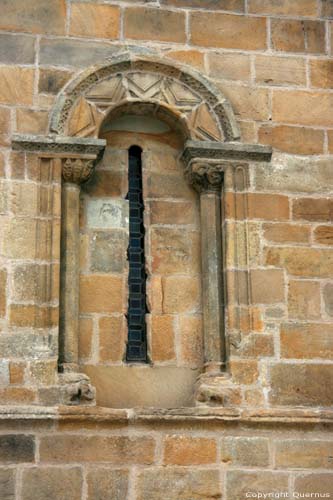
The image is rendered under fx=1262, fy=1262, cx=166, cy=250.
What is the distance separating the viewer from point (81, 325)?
901 cm

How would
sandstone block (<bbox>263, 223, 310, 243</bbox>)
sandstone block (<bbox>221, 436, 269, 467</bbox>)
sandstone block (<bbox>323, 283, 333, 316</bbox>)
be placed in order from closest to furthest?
sandstone block (<bbox>221, 436, 269, 467</bbox>), sandstone block (<bbox>323, 283, 333, 316</bbox>), sandstone block (<bbox>263, 223, 310, 243</bbox>)

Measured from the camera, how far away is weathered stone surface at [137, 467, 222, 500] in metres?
8.45

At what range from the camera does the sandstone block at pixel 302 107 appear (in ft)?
31.6

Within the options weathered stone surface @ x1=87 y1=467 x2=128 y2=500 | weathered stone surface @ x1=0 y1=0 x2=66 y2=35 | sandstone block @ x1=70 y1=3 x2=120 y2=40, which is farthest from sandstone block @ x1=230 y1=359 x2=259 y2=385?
weathered stone surface @ x1=0 y1=0 x2=66 y2=35

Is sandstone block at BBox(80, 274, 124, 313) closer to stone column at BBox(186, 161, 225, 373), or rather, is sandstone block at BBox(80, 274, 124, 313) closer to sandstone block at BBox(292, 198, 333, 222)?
stone column at BBox(186, 161, 225, 373)

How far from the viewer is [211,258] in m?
9.22

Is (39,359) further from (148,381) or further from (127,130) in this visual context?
(127,130)

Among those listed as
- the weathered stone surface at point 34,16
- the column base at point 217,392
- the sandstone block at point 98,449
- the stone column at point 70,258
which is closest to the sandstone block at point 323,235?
the column base at point 217,392

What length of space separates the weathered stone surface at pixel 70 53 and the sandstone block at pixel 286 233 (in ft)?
5.87

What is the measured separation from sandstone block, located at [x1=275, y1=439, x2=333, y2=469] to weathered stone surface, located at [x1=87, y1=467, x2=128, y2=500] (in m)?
1.08

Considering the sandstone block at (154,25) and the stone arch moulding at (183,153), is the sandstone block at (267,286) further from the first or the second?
the sandstone block at (154,25)

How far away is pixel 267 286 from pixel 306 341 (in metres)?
0.49

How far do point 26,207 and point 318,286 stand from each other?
86.6 inches

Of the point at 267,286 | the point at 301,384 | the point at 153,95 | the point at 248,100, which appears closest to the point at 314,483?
the point at 301,384
